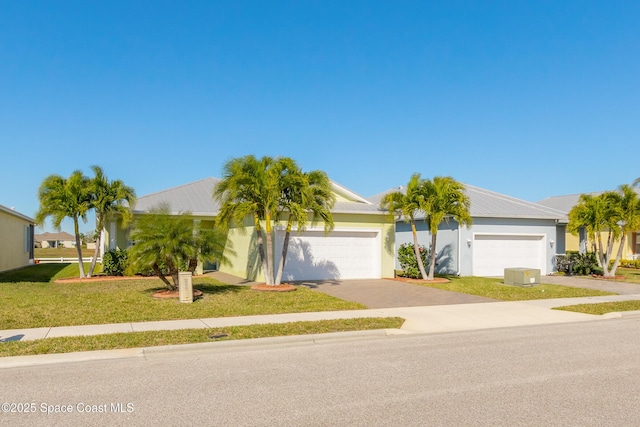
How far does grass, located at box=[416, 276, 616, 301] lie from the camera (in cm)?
1675

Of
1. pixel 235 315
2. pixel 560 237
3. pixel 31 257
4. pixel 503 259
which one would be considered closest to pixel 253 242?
pixel 235 315

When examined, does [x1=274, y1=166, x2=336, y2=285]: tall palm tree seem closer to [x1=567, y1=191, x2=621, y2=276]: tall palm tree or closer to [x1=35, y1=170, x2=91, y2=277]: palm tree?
[x1=35, y1=170, x2=91, y2=277]: palm tree

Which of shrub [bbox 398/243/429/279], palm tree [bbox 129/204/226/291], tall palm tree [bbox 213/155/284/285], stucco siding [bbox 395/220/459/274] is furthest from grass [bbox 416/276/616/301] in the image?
palm tree [bbox 129/204/226/291]

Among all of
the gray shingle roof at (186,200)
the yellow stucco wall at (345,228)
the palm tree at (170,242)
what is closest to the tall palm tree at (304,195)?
the palm tree at (170,242)

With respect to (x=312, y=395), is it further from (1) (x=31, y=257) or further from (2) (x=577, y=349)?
Result: (1) (x=31, y=257)

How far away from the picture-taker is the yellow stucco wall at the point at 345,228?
2139 cm

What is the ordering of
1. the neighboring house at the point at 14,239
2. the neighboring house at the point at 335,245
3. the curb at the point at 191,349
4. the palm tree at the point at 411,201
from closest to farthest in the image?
the curb at the point at 191,349 → the palm tree at the point at 411,201 → the neighboring house at the point at 335,245 → the neighboring house at the point at 14,239

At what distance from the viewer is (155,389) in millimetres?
6516

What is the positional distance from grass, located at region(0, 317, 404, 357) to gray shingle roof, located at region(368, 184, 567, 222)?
45.7 ft

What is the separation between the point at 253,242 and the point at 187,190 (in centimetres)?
734

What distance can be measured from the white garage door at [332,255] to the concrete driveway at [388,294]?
830 millimetres

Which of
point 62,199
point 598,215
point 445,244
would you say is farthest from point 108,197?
point 598,215

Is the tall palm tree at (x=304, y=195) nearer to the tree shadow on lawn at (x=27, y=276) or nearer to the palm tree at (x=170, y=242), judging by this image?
the palm tree at (x=170, y=242)

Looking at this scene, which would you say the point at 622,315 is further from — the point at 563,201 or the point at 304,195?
the point at 563,201
